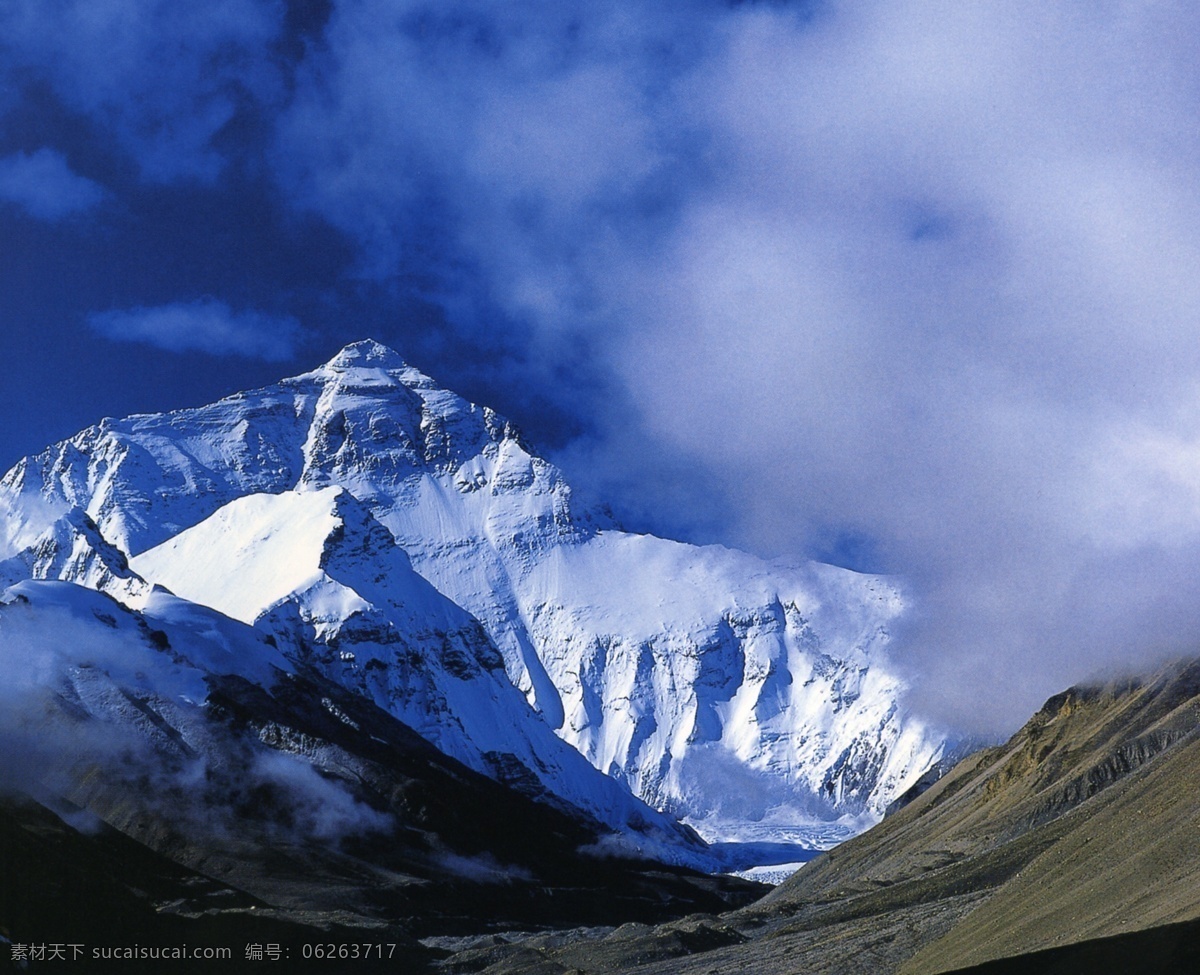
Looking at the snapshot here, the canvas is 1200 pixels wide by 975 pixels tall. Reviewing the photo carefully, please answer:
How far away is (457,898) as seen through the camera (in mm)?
189375

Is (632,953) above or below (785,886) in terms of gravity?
below

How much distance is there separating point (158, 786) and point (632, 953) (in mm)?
95980

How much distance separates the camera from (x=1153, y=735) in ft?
477

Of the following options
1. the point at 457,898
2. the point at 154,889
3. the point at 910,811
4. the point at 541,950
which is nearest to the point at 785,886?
the point at 910,811

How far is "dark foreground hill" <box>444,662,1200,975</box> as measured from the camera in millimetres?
64562

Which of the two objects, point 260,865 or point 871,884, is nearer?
point 871,884

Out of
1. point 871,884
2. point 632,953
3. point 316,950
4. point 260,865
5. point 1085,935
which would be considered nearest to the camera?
point 1085,935

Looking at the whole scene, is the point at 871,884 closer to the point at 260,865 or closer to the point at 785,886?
the point at 785,886

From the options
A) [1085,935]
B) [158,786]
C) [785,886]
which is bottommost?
[1085,935]

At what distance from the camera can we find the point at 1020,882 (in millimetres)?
82312

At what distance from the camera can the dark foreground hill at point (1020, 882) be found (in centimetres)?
6456

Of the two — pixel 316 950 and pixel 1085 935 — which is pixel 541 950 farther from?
pixel 1085 935

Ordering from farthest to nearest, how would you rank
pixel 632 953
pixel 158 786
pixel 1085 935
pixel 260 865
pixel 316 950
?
1. pixel 158 786
2. pixel 260 865
3. pixel 632 953
4. pixel 316 950
5. pixel 1085 935

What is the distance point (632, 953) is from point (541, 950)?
821 centimetres
